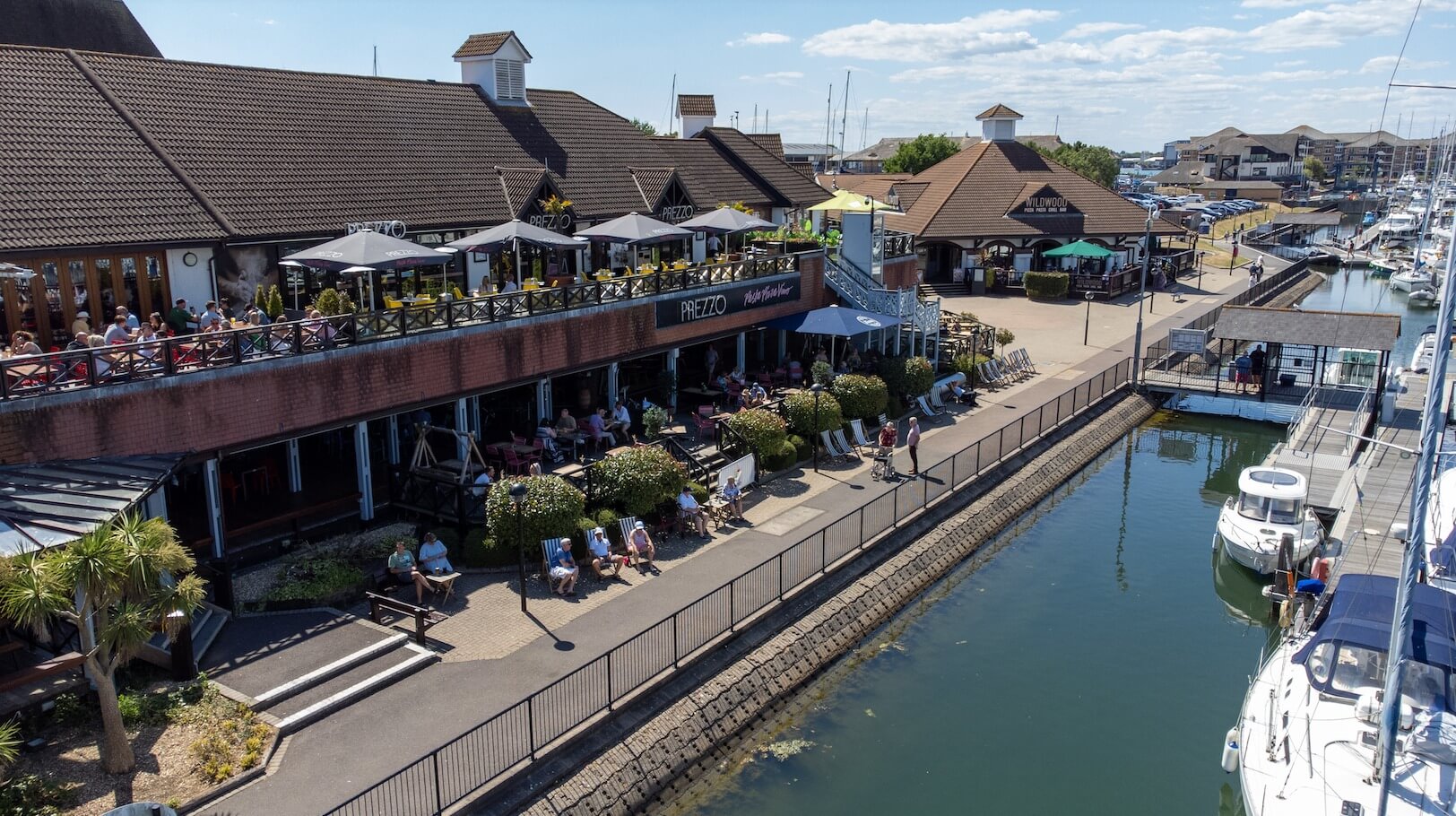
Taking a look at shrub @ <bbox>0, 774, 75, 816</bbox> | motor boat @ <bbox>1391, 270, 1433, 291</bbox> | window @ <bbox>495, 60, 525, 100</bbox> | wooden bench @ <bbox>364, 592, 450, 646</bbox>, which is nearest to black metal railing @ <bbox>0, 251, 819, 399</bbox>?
wooden bench @ <bbox>364, 592, 450, 646</bbox>

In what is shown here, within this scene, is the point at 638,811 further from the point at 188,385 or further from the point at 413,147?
the point at 413,147

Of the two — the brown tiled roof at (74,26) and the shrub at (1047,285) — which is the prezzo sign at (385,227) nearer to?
the brown tiled roof at (74,26)

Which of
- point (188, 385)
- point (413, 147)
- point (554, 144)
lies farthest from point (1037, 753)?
point (554, 144)

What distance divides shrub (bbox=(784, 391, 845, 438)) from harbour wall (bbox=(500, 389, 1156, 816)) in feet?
12.5

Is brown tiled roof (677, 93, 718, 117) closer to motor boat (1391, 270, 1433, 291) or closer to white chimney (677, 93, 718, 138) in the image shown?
white chimney (677, 93, 718, 138)

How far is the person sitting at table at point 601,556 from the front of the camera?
764 inches

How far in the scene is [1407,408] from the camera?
3347cm

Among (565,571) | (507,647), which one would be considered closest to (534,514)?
(565,571)

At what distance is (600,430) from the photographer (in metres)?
24.5

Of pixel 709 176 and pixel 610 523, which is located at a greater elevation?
pixel 709 176

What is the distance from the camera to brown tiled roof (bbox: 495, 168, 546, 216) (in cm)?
2825

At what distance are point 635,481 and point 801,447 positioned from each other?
7178mm

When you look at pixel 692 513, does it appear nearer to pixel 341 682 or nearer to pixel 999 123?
pixel 341 682

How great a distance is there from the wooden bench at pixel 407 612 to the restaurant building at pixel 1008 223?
42169 mm
